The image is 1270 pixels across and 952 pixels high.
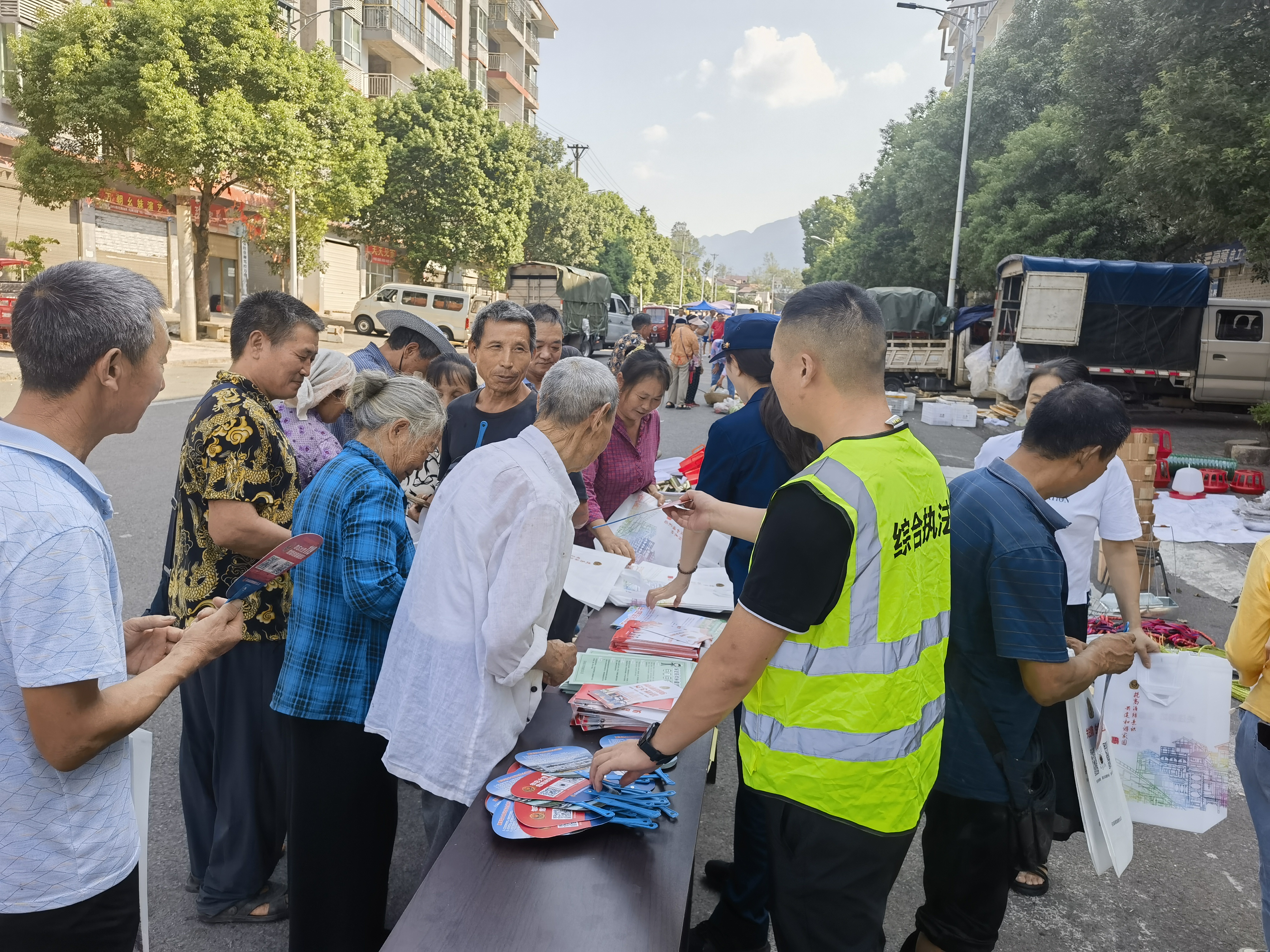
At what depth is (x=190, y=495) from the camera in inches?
103

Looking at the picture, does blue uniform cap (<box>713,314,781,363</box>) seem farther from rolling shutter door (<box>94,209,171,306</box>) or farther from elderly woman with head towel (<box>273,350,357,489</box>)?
rolling shutter door (<box>94,209,171,306</box>)

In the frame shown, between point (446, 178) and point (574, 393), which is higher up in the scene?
point (446, 178)

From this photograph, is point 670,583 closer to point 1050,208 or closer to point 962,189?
point 1050,208

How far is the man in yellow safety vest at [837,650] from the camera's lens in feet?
5.37

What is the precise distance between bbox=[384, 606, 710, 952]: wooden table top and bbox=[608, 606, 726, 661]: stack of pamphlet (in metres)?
0.88

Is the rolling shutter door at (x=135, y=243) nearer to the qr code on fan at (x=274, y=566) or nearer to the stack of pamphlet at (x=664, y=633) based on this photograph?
the stack of pamphlet at (x=664, y=633)

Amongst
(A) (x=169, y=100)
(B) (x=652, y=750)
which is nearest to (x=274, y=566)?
(B) (x=652, y=750)

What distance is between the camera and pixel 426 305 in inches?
1131

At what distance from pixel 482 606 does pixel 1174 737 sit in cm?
225

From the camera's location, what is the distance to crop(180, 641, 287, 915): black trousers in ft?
9.11

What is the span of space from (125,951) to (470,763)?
0.77 meters

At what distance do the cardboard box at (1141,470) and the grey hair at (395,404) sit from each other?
20.5 ft

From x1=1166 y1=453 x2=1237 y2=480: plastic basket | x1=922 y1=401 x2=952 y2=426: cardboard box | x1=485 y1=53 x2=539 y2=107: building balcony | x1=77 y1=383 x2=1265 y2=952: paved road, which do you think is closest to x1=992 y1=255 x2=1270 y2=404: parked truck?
x1=922 y1=401 x2=952 y2=426: cardboard box

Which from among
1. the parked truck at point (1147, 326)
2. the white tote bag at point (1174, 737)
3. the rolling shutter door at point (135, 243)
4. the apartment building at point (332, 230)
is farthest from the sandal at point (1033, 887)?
the rolling shutter door at point (135, 243)
